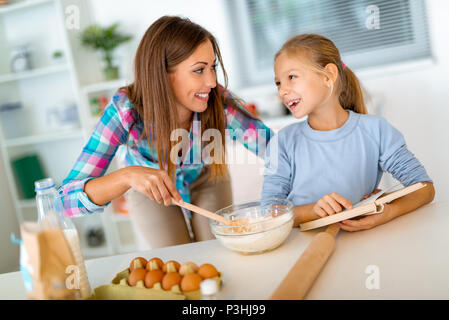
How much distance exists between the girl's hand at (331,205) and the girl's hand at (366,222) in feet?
0.13

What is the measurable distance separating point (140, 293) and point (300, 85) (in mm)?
839

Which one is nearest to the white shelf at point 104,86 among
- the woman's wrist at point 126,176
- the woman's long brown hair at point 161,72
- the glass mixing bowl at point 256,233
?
the woman's long brown hair at point 161,72

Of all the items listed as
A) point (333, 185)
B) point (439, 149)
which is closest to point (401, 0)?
point (439, 149)

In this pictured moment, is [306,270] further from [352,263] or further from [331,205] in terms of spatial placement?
[331,205]

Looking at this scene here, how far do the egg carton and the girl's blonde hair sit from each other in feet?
2.70

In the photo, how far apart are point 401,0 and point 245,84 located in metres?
1.17

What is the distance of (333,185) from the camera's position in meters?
1.35

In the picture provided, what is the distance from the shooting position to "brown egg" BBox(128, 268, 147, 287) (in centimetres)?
Answer: 81

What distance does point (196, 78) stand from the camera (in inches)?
53.7

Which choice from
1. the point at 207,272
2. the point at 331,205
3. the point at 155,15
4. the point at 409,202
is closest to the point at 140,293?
the point at 207,272

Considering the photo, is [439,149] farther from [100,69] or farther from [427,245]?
[100,69]

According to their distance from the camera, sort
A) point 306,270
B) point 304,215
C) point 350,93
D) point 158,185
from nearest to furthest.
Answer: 1. point 306,270
2. point 158,185
3. point 304,215
4. point 350,93

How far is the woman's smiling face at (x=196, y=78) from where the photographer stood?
4.43 feet
